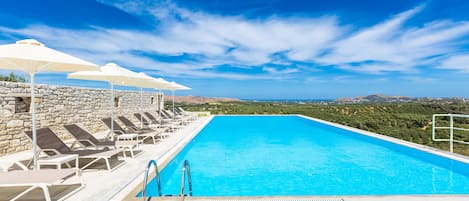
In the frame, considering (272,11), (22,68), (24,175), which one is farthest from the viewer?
(272,11)

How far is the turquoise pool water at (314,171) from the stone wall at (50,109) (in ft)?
10.7

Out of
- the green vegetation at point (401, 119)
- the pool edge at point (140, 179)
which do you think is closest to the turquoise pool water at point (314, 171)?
the pool edge at point (140, 179)

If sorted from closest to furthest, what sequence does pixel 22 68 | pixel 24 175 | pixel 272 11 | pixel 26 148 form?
pixel 24 175, pixel 22 68, pixel 26 148, pixel 272 11

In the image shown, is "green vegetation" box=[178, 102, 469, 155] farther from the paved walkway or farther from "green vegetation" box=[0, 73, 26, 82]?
"green vegetation" box=[0, 73, 26, 82]

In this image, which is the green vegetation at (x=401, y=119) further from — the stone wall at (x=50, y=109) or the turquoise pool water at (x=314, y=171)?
the stone wall at (x=50, y=109)

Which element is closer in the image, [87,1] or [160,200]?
[160,200]

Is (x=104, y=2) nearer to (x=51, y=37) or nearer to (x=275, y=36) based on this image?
(x=51, y=37)

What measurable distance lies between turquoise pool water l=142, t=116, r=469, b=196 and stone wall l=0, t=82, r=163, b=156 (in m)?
3.27

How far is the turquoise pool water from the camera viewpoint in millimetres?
4152

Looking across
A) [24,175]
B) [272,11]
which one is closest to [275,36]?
[272,11]

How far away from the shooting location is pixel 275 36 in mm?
17766

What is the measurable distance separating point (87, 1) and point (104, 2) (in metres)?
0.91

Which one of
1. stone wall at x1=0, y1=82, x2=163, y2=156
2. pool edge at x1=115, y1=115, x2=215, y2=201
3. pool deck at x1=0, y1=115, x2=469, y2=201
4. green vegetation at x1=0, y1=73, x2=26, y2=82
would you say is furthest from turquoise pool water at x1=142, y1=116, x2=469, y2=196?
green vegetation at x1=0, y1=73, x2=26, y2=82

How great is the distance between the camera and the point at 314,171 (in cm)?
513
